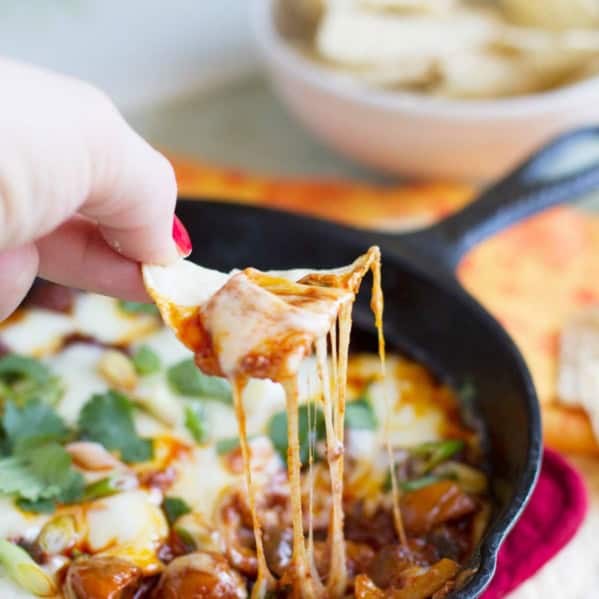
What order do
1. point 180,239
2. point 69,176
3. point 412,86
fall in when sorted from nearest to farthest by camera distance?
point 69,176
point 180,239
point 412,86

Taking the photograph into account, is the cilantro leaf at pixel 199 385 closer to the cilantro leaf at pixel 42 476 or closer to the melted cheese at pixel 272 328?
the cilantro leaf at pixel 42 476

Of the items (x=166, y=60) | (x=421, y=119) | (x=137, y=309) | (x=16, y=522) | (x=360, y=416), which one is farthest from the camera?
(x=166, y=60)

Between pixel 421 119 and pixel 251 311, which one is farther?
pixel 421 119

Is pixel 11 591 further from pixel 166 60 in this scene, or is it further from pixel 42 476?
pixel 166 60

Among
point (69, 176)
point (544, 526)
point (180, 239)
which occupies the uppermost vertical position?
point (69, 176)

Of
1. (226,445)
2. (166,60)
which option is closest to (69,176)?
(226,445)

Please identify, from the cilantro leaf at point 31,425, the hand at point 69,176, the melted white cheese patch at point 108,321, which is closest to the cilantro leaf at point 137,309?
the melted white cheese patch at point 108,321
